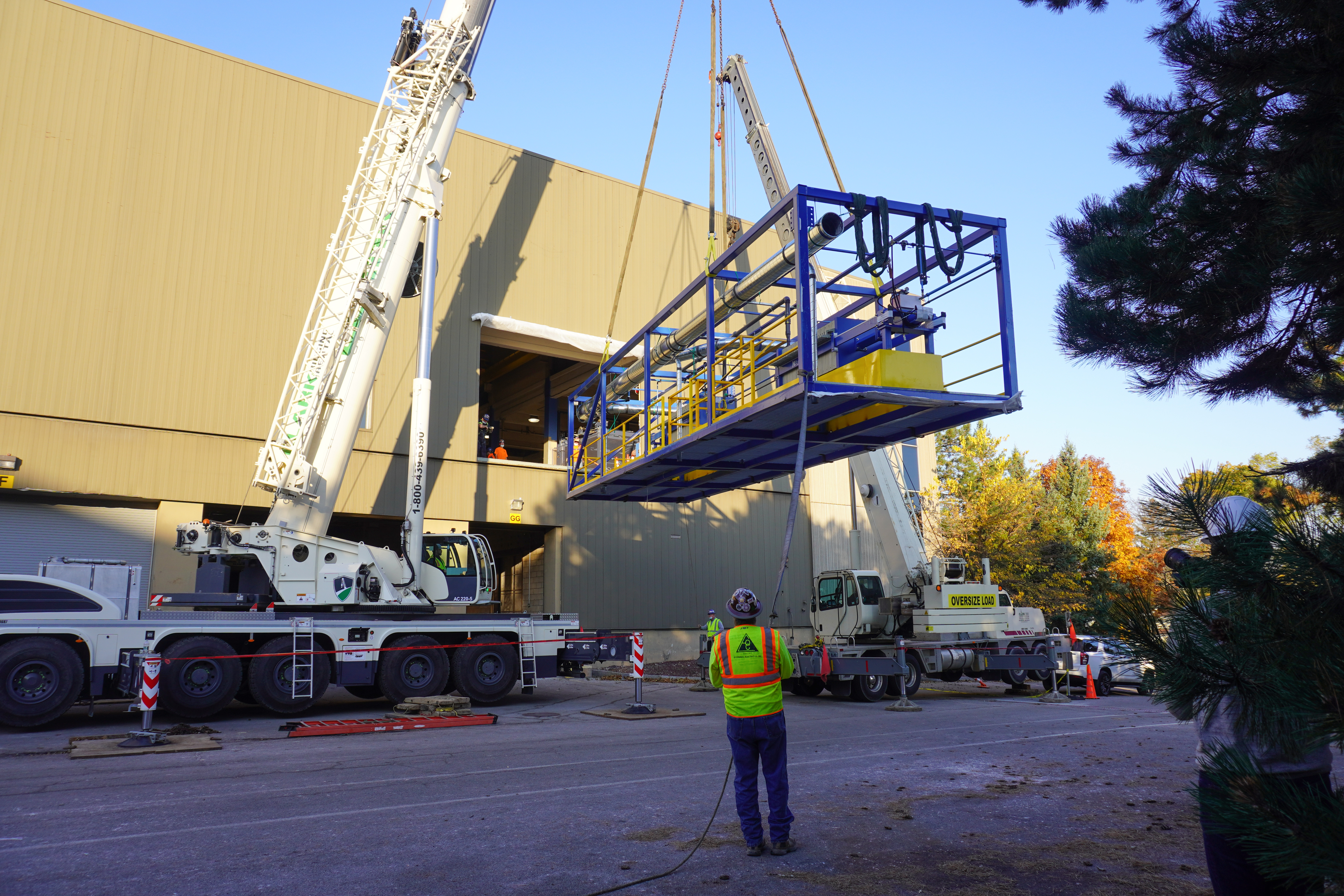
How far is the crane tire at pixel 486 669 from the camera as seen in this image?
1548 centimetres

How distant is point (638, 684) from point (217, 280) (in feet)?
46.5

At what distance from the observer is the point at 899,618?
17.5 m

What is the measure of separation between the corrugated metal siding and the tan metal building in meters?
0.05

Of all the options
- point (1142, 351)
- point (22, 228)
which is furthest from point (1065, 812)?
point (22, 228)

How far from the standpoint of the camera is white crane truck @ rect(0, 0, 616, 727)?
1251cm

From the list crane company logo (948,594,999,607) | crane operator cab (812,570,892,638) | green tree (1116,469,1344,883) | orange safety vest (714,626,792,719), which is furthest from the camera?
crane operator cab (812,570,892,638)

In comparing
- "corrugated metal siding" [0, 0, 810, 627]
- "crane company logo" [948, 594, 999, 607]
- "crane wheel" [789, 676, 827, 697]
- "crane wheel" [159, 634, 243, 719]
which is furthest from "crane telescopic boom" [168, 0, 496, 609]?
"crane company logo" [948, 594, 999, 607]

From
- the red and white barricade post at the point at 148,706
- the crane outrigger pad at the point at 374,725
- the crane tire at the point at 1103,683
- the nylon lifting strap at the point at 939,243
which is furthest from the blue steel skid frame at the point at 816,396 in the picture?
the crane tire at the point at 1103,683

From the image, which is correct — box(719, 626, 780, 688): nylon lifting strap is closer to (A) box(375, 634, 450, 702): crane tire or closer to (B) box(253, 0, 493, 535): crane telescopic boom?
(A) box(375, 634, 450, 702): crane tire

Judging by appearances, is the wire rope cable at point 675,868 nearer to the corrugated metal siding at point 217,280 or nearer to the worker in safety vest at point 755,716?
the worker in safety vest at point 755,716

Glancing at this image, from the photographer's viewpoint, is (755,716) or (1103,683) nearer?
(755,716)

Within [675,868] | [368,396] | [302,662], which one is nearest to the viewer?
[675,868]

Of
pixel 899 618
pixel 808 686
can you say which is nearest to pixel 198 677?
pixel 808 686

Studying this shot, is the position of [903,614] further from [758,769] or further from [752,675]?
[752,675]
